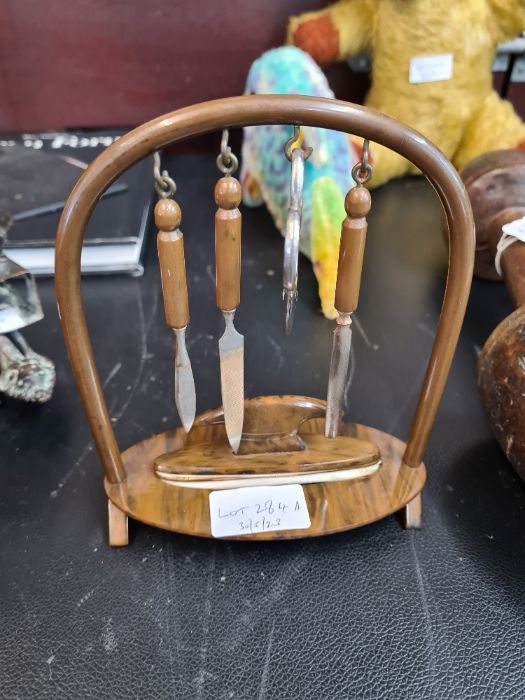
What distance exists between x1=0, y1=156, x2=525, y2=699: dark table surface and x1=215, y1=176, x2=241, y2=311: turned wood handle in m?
0.23

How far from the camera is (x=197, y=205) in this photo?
950mm

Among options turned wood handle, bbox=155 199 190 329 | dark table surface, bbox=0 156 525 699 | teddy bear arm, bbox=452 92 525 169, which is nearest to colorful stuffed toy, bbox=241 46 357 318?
dark table surface, bbox=0 156 525 699

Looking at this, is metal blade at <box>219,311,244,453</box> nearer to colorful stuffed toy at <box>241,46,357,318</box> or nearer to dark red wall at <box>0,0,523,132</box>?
colorful stuffed toy at <box>241,46,357,318</box>

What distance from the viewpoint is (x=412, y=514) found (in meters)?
0.54

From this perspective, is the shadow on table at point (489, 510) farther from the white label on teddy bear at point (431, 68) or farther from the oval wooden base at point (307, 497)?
the white label on teddy bear at point (431, 68)

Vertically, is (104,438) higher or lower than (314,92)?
lower

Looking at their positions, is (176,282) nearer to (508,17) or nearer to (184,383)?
(184,383)

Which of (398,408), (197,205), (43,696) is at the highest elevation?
(197,205)

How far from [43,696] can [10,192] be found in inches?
25.8

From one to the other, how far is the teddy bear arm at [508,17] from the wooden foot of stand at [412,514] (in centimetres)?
68

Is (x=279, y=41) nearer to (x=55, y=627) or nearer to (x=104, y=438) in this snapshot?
(x=104, y=438)

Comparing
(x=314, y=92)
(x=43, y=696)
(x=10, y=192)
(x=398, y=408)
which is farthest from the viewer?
(x=10, y=192)

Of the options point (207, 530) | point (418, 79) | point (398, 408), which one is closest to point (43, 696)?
point (207, 530)

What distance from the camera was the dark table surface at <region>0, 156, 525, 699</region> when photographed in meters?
0.45
